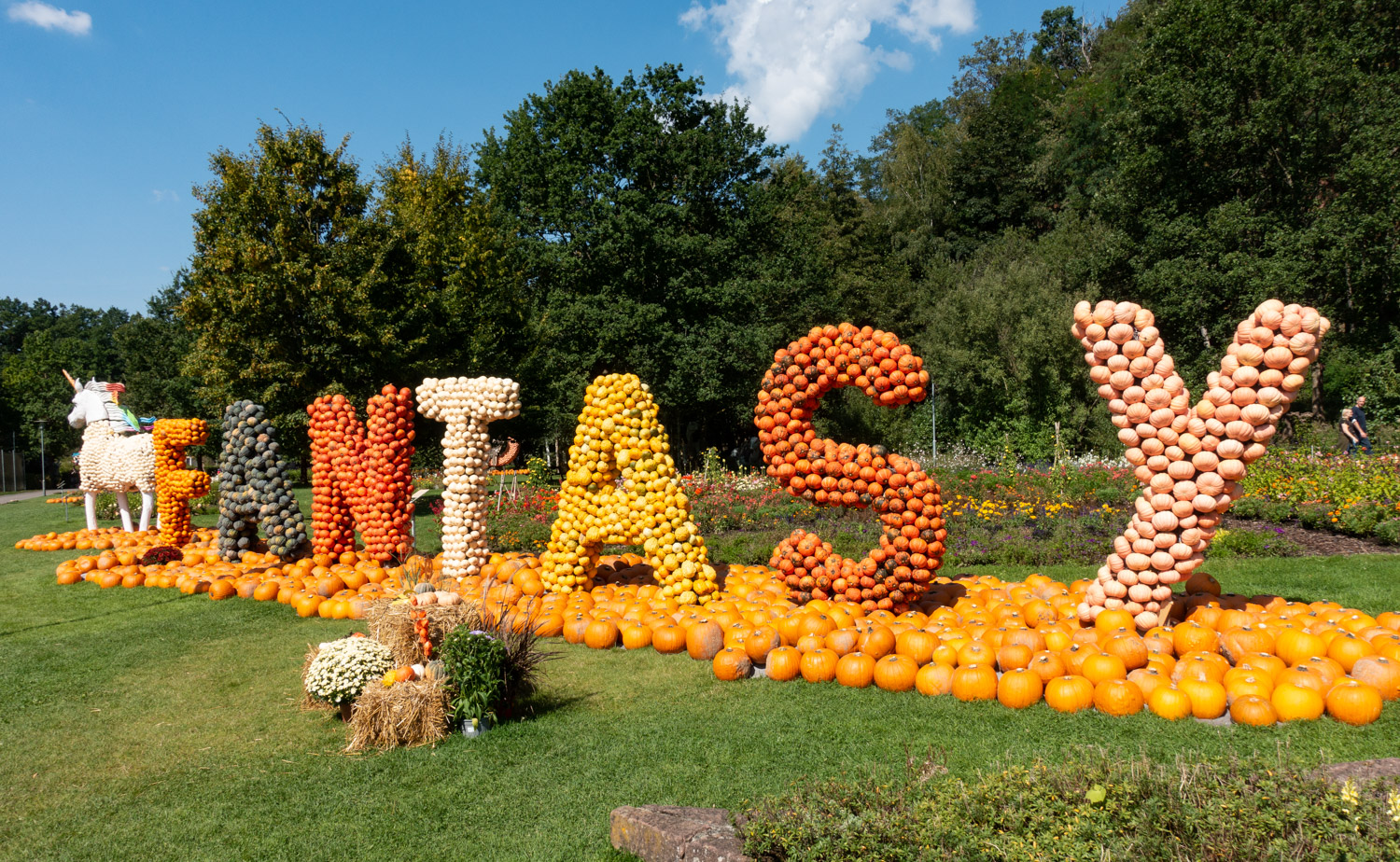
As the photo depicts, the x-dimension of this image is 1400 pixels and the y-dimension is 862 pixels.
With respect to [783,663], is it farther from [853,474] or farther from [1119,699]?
[1119,699]

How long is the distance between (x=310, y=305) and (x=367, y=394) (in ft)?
10.5

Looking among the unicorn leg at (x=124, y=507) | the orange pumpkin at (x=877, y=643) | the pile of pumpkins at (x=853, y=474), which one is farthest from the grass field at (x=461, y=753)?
the unicorn leg at (x=124, y=507)

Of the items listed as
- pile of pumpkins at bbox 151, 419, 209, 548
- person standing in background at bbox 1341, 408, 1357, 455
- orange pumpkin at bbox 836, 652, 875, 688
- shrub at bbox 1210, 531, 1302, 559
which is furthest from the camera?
person standing in background at bbox 1341, 408, 1357, 455

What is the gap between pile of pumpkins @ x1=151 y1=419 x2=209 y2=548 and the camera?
43.2 ft

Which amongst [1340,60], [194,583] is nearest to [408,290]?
[194,583]

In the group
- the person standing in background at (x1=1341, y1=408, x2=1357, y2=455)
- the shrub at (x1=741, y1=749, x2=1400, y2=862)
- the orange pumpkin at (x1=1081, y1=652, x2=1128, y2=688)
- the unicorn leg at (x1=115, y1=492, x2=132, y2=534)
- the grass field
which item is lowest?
the grass field

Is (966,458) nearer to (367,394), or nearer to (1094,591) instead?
(1094,591)

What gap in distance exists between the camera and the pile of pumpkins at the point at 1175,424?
602cm

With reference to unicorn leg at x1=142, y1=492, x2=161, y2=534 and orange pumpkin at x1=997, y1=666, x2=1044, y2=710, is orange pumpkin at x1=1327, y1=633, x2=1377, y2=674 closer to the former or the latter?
orange pumpkin at x1=997, y1=666, x2=1044, y2=710

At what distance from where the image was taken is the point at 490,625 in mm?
6195

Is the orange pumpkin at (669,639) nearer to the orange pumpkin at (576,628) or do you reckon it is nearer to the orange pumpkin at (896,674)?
the orange pumpkin at (576,628)

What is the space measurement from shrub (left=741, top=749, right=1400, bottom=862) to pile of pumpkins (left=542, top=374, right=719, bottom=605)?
4.81m

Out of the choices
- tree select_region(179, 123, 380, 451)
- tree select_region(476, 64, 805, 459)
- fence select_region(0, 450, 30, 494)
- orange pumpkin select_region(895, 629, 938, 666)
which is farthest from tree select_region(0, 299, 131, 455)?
orange pumpkin select_region(895, 629, 938, 666)

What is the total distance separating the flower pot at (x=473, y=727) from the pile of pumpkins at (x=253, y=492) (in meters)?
7.10
